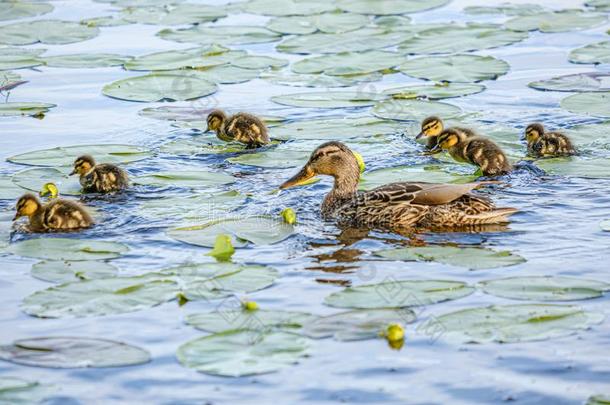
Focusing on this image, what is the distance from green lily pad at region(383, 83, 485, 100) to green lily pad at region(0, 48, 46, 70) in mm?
4045

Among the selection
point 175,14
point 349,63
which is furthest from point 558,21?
point 175,14

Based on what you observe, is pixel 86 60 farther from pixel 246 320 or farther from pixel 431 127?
pixel 246 320

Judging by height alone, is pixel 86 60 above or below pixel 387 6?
below

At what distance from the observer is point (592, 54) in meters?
13.6

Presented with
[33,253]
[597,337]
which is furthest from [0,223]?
[597,337]

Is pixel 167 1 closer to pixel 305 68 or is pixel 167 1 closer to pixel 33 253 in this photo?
pixel 305 68

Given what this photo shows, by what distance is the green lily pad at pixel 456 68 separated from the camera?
42.3 feet

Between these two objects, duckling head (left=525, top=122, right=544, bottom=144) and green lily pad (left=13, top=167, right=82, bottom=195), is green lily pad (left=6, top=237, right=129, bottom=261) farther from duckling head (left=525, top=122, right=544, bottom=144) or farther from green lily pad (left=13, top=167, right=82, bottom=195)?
duckling head (left=525, top=122, right=544, bottom=144)

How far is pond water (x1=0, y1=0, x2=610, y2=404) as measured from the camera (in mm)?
6297

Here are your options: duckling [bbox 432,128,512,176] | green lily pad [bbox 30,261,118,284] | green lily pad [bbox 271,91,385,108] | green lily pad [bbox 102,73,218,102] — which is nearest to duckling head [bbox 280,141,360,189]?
duckling [bbox 432,128,512,176]

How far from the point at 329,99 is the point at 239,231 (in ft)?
12.6

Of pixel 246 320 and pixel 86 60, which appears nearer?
pixel 246 320

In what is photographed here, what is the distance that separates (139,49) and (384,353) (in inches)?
338

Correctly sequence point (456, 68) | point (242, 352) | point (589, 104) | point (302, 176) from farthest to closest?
point (456, 68), point (589, 104), point (302, 176), point (242, 352)
